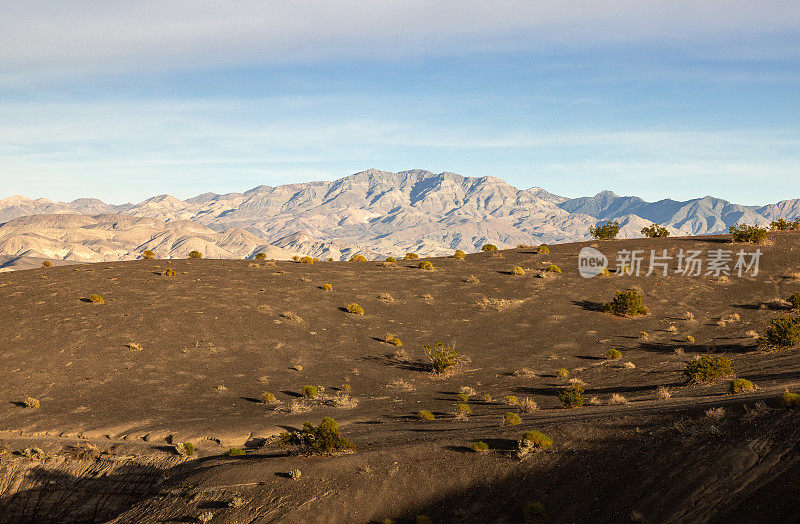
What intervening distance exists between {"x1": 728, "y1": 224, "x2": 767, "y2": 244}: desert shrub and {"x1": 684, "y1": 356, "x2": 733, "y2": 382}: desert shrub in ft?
118

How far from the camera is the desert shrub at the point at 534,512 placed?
47.9 feet

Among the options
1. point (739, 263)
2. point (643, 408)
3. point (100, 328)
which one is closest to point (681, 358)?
point (643, 408)

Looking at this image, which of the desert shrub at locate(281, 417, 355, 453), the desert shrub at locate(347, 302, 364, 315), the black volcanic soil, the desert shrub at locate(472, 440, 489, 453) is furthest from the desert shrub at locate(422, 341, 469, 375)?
the desert shrub at locate(472, 440, 489, 453)

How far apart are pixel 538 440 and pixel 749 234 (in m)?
53.5

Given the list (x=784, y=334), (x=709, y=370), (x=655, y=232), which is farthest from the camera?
(x=655, y=232)

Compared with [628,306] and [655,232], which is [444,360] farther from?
[655,232]

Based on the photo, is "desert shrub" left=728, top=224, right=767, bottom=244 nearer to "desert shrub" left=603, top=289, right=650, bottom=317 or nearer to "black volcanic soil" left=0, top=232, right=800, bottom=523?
"black volcanic soil" left=0, top=232, right=800, bottom=523

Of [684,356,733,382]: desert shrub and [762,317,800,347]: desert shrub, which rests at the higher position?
[762,317,800,347]: desert shrub

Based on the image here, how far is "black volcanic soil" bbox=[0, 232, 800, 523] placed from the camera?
15469 millimetres

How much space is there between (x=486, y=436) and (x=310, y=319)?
84.4 feet

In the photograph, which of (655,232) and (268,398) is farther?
(655,232)

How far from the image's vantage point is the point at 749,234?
185ft

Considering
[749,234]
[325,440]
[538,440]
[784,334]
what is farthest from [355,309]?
[749,234]

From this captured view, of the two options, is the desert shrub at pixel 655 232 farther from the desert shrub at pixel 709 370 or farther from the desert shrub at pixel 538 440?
the desert shrub at pixel 538 440
